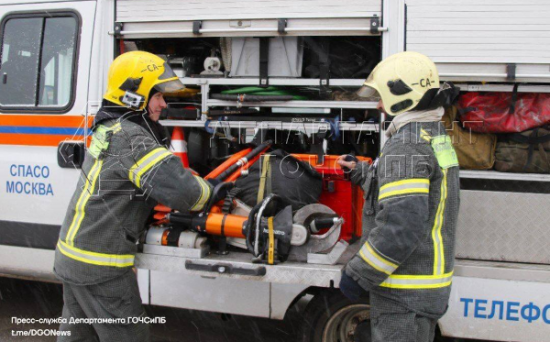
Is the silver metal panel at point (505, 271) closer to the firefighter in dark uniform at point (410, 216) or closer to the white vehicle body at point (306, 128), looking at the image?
the white vehicle body at point (306, 128)

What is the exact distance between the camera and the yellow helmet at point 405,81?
2.21 metres

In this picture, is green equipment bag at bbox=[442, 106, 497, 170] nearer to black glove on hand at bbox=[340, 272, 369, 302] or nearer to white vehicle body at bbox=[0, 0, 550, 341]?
white vehicle body at bbox=[0, 0, 550, 341]

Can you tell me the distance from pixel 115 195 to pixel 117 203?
4 centimetres

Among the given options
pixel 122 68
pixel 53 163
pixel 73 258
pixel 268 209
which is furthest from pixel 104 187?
pixel 53 163

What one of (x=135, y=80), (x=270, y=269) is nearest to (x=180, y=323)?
(x=270, y=269)

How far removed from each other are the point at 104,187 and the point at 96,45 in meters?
1.35

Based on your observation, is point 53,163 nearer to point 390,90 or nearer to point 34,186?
point 34,186

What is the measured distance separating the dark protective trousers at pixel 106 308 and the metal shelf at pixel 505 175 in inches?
84.0

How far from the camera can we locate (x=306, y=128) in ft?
10.9

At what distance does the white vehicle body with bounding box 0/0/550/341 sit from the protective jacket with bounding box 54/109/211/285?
38 cm

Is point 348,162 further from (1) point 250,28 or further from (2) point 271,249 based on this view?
(1) point 250,28

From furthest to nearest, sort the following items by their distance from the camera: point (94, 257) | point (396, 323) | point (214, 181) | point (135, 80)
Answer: point (214, 181) → point (135, 80) → point (94, 257) → point (396, 323)

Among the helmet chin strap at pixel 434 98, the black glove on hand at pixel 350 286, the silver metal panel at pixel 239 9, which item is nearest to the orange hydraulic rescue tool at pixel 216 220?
the black glove on hand at pixel 350 286

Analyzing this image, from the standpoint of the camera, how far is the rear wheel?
3010 millimetres
